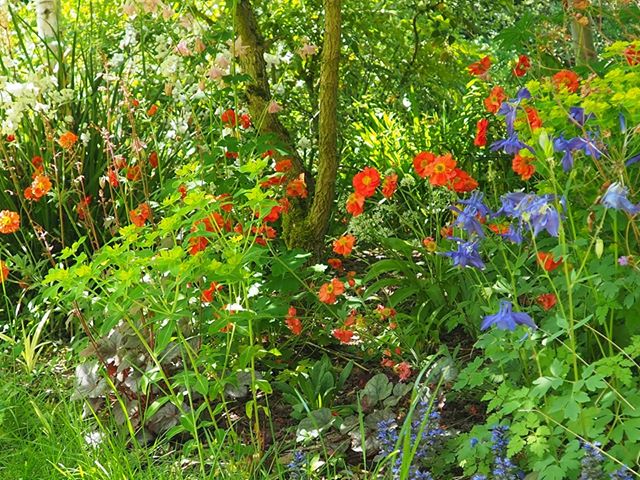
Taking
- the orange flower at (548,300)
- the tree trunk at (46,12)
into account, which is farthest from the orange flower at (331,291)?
the tree trunk at (46,12)

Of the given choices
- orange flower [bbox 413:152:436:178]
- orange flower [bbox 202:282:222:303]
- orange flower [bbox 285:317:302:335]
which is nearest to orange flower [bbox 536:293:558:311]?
orange flower [bbox 413:152:436:178]

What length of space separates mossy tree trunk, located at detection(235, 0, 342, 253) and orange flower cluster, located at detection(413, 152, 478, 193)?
0.81 meters

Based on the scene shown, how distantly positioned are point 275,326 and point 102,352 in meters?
0.62

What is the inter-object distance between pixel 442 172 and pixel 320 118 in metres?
1.06

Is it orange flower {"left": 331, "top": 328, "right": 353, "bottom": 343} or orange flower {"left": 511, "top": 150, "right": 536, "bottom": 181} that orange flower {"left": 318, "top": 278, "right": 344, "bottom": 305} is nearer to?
orange flower {"left": 331, "top": 328, "right": 353, "bottom": 343}

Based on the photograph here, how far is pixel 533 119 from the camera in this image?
8.79 feet

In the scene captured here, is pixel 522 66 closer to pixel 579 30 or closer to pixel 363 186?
pixel 579 30

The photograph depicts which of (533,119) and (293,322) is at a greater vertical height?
(533,119)

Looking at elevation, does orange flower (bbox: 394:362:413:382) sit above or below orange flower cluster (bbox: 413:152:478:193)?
below

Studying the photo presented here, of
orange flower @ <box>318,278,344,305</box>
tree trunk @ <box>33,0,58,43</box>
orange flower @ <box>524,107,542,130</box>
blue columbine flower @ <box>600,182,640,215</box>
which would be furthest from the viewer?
tree trunk @ <box>33,0,58,43</box>

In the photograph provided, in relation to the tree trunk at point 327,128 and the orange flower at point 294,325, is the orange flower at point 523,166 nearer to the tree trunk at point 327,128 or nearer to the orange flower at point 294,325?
the orange flower at point 294,325

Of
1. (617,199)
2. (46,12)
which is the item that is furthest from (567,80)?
(46,12)

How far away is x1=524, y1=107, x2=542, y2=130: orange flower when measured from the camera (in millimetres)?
2633

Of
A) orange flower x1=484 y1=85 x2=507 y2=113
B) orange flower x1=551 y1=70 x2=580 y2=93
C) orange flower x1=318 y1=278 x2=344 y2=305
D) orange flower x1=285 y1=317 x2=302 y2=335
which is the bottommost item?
orange flower x1=285 y1=317 x2=302 y2=335
